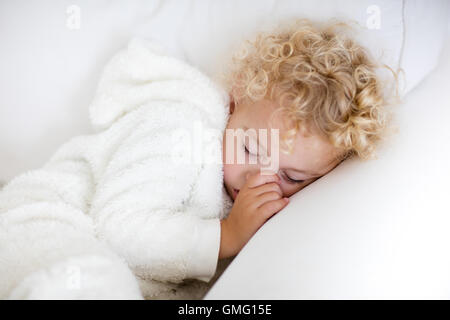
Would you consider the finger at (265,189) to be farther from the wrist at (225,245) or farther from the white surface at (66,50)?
the white surface at (66,50)

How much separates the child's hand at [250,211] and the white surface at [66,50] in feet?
1.20

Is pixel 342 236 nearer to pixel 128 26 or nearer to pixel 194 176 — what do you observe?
pixel 194 176

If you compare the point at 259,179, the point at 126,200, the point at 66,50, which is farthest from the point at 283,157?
the point at 66,50

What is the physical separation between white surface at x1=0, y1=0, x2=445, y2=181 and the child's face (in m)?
0.23

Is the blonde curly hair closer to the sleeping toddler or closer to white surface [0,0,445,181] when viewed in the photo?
the sleeping toddler

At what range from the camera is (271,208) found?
808mm

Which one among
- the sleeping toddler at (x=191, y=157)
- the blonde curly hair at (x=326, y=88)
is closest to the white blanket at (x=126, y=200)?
the sleeping toddler at (x=191, y=157)

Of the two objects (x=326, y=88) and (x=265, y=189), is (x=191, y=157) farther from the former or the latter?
(x=326, y=88)

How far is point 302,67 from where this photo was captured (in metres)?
0.87

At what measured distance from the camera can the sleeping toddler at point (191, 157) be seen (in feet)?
2.60

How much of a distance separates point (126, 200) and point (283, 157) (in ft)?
1.05

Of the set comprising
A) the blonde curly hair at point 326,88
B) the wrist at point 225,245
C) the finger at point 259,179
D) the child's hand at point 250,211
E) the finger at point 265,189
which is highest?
the blonde curly hair at point 326,88

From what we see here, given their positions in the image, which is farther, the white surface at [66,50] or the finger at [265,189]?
the white surface at [66,50]

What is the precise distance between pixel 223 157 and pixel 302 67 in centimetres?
25
